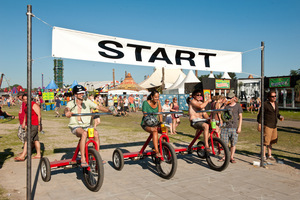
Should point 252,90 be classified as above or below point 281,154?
above

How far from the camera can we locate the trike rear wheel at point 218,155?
6.13 m

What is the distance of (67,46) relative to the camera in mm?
5574

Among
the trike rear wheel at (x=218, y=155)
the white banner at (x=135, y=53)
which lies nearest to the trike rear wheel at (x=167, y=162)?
the trike rear wheel at (x=218, y=155)

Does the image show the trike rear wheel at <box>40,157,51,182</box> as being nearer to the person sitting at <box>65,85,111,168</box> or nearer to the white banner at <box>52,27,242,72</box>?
the person sitting at <box>65,85,111,168</box>

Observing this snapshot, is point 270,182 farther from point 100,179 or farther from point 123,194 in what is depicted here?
point 100,179

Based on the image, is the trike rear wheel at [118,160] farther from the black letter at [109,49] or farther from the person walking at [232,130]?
the person walking at [232,130]

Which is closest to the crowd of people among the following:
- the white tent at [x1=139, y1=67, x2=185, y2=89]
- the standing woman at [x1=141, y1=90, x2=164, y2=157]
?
the standing woman at [x1=141, y1=90, x2=164, y2=157]

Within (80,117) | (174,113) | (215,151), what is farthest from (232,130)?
(80,117)

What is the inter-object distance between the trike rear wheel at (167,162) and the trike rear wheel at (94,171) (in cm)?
150

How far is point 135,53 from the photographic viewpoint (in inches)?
262

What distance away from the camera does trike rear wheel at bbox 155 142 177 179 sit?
5.57m

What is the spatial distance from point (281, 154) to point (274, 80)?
2690 cm

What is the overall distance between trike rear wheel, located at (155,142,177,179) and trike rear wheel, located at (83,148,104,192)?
59.0 inches

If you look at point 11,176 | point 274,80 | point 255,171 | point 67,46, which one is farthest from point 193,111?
point 274,80
